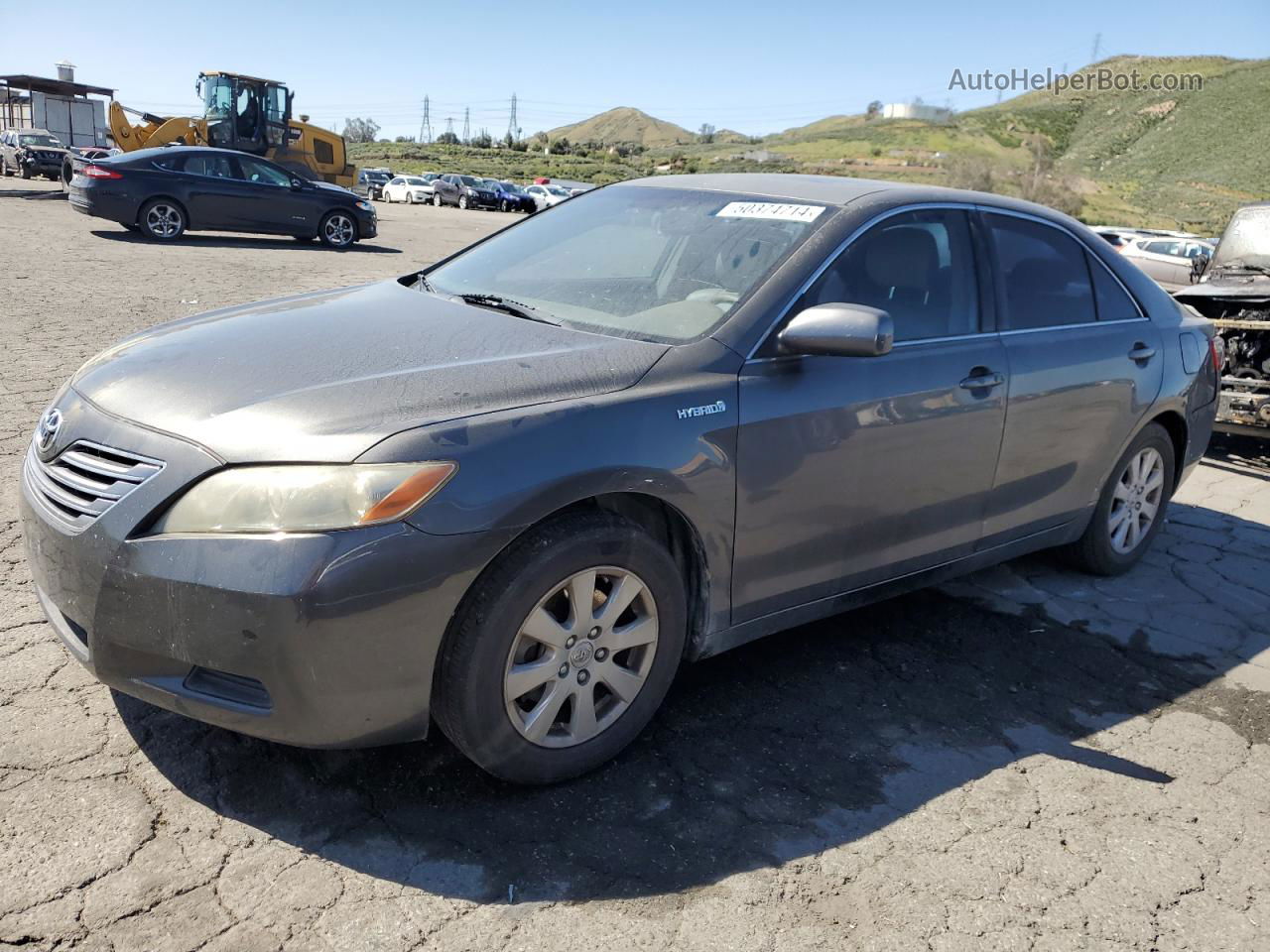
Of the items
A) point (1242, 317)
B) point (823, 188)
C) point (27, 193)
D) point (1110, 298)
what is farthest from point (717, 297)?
point (27, 193)

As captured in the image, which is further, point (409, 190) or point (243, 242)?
point (409, 190)

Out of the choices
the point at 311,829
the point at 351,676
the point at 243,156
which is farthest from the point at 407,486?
the point at 243,156

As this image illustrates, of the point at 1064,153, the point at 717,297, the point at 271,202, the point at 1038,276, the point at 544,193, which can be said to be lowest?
the point at 717,297

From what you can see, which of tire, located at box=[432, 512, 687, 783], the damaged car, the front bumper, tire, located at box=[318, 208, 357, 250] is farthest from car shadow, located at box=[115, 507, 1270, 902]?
tire, located at box=[318, 208, 357, 250]

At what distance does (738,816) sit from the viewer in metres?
2.79

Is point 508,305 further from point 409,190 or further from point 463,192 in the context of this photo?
point 409,190

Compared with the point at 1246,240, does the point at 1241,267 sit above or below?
below

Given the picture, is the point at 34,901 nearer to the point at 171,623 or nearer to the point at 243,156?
the point at 171,623

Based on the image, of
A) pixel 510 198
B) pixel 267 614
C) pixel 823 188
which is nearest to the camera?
pixel 267 614

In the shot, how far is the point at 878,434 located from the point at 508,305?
130 cm

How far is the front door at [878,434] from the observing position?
312 centimetres

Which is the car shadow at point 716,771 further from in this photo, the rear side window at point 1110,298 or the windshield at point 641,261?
the rear side window at point 1110,298

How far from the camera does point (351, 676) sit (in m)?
2.41

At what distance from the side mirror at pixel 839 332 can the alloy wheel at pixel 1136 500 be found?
87.0 inches
